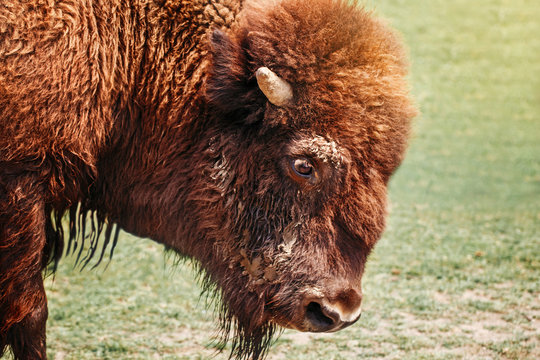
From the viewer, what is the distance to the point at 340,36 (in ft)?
10.6

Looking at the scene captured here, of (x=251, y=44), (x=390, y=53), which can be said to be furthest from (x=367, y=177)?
(x=251, y=44)

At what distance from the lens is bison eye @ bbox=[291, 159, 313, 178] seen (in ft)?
10.6

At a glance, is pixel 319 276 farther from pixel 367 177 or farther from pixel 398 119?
pixel 398 119

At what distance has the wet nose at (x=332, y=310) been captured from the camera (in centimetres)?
314

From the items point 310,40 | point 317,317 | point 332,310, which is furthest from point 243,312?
point 310,40

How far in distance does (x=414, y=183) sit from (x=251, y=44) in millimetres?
7094

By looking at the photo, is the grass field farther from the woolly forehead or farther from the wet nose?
the wet nose

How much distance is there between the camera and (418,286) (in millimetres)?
5855

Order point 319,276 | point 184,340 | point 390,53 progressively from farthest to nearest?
point 184,340
point 390,53
point 319,276

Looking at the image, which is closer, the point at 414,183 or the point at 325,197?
the point at 325,197

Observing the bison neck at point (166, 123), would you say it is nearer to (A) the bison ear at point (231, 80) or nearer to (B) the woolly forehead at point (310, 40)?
(A) the bison ear at point (231, 80)

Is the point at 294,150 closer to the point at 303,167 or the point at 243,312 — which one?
the point at 303,167

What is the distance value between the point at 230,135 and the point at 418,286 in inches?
129

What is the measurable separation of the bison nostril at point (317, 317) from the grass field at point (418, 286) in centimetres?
94
